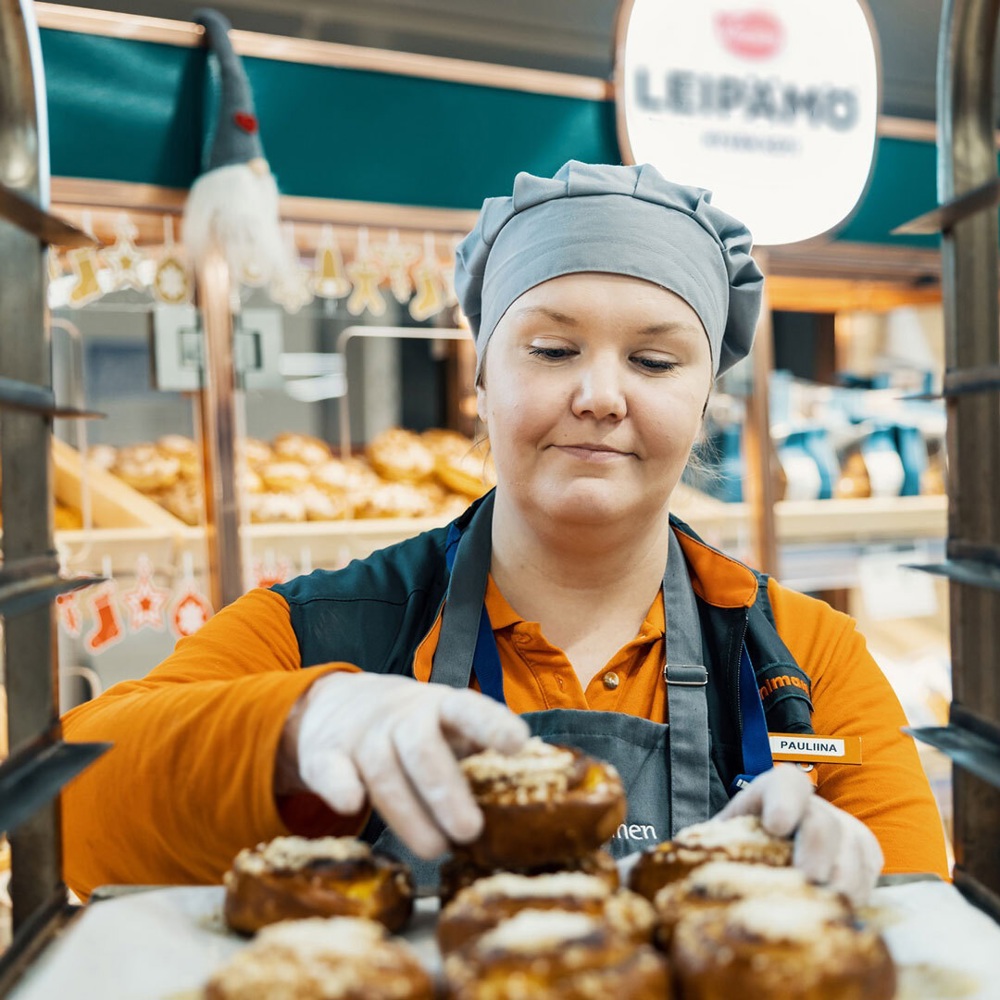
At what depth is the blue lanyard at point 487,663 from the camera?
53.3 inches

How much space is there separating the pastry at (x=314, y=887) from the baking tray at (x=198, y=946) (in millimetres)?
24

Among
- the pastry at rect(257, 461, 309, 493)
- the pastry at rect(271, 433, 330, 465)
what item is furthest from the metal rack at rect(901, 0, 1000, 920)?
the pastry at rect(271, 433, 330, 465)

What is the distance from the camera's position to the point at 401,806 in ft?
2.33

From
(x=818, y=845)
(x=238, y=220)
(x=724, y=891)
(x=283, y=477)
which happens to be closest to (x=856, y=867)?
(x=818, y=845)

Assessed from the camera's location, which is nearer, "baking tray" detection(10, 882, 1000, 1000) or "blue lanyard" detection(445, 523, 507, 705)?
"baking tray" detection(10, 882, 1000, 1000)

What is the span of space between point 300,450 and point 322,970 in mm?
2979

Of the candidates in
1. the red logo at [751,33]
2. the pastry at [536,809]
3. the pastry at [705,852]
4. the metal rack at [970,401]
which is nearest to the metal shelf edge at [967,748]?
the metal rack at [970,401]

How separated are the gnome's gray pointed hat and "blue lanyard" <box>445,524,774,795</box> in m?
1.86

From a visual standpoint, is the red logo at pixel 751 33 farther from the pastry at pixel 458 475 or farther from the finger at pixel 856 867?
the finger at pixel 856 867

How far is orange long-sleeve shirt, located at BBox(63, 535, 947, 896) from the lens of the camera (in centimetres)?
87

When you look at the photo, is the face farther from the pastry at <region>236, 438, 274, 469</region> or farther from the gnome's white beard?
the pastry at <region>236, 438, 274, 469</region>

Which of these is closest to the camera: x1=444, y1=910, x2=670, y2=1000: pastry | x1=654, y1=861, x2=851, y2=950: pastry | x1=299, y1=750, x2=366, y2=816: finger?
x1=444, y1=910, x2=670, y2=1000: pastry

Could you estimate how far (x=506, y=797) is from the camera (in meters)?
0.72

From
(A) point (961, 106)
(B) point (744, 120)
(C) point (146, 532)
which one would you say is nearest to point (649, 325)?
(A) point (961, 106)
